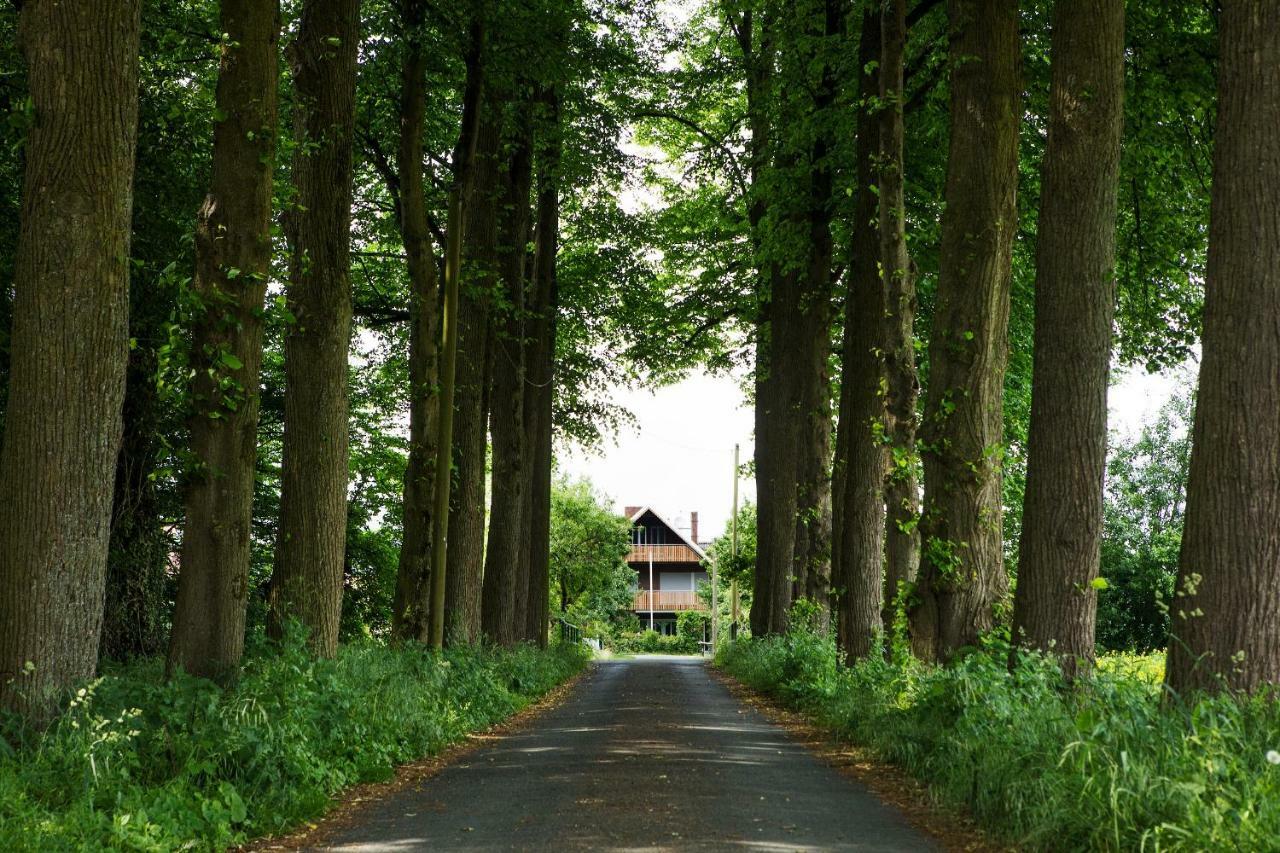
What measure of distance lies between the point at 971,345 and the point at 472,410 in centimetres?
938

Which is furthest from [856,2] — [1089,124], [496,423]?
[496,423]

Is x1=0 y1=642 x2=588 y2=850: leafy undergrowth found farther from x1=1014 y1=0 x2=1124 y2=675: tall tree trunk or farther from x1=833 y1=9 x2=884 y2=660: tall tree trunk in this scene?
x1=833 y1=9 x2=884 y2=660: tall tree trunk

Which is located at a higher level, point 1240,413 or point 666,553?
point 666,553

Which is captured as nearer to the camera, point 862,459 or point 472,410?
point 862,459

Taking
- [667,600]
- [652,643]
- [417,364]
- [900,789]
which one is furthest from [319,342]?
[667,600]

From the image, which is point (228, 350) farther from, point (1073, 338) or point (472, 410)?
point (472, 410)

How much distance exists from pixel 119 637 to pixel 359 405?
13.4 meters

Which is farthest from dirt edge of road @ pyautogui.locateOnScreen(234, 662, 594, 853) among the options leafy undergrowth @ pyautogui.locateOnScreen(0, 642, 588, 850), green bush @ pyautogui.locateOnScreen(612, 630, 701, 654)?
green bush @ pyautogui.locateOnScreen(612, 630, 701, 654)

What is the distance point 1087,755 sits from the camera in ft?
23.1

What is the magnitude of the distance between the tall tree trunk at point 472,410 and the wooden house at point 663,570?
7420cm

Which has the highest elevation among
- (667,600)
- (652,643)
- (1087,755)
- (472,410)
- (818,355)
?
(818,355)

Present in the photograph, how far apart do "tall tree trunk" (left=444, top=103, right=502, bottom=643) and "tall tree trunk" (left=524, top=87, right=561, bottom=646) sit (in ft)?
10.0

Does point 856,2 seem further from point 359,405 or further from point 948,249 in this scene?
point 359,405

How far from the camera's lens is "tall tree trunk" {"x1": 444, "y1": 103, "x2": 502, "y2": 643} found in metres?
20.0
